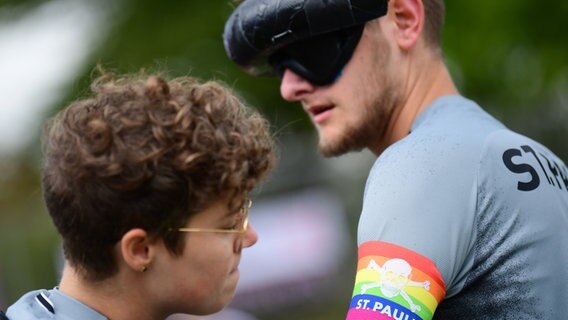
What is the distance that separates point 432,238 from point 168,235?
0.74m

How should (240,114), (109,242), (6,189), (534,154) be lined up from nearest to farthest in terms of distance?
(109,242)
(240,114)
(534,154)
(6,189)

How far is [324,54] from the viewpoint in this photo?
3.64m

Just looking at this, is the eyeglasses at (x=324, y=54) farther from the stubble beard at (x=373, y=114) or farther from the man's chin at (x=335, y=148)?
the man's chin at (x=335, y=148)

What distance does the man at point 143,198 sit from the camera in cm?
260

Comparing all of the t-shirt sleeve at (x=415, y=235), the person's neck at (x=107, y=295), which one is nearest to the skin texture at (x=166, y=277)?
the person's neck at (x=107, y=295)

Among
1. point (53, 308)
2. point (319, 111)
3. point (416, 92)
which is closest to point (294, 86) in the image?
point (319, 111)

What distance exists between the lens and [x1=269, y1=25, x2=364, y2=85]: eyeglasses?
364 centimetres

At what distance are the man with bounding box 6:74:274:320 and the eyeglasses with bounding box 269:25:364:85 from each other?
2.98ft

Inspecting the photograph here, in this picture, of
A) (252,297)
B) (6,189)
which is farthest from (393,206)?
(6,189)

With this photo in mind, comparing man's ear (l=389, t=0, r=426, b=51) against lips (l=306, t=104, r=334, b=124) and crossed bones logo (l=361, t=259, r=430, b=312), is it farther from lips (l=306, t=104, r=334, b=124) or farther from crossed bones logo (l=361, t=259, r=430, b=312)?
crossed bones logo (l=361, t=259, r=430, b=312)

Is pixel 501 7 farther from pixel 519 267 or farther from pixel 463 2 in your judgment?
pixel 519 267

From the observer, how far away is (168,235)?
2.67 metres

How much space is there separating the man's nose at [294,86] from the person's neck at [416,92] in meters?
0.31

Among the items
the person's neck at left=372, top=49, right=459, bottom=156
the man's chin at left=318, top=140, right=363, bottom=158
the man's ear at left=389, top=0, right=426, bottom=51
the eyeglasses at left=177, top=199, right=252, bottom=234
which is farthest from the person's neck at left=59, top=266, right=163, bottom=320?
the man's ear at left=389, top=0, right=426, bottom=51
